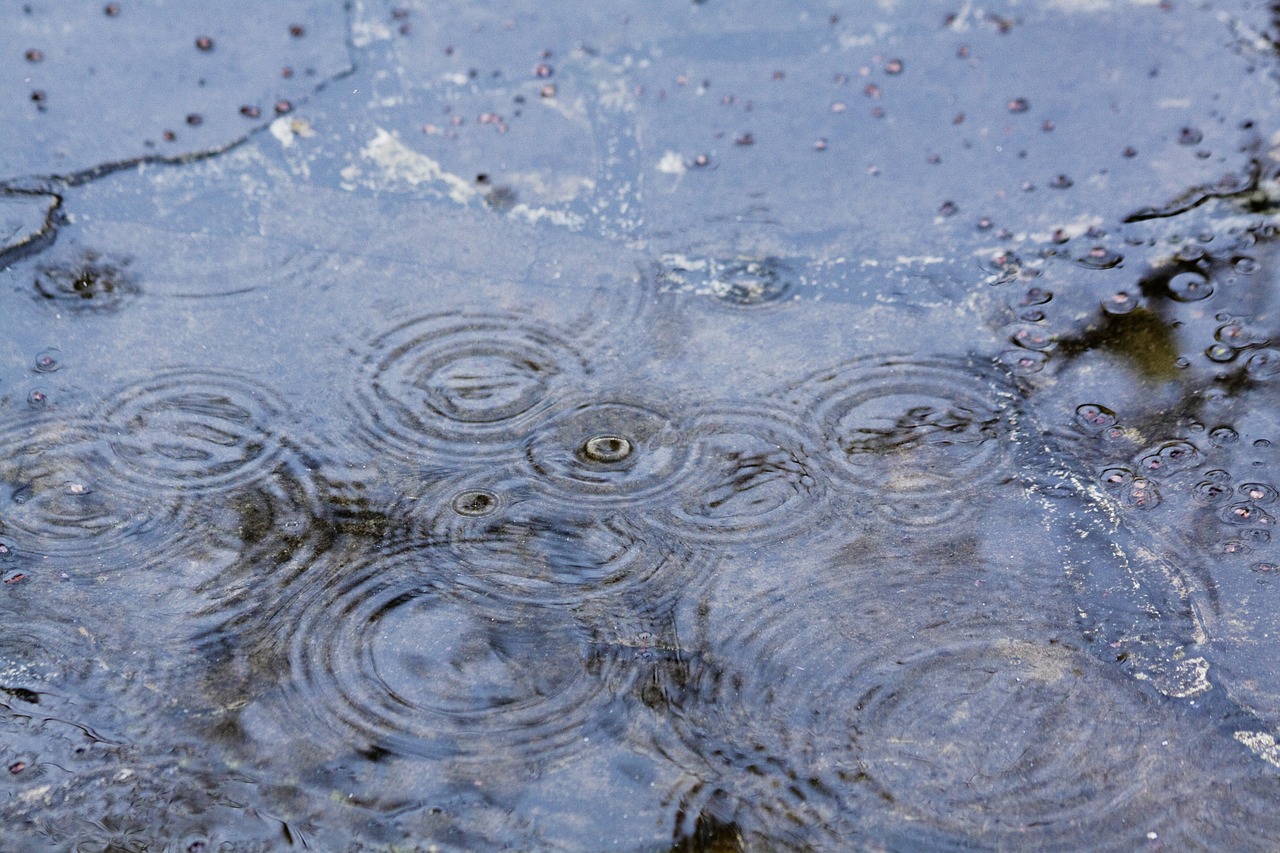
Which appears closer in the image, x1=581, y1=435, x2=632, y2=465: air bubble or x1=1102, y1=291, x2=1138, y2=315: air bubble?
x1=581, y1=435, x2=632, y2=465: air bubble

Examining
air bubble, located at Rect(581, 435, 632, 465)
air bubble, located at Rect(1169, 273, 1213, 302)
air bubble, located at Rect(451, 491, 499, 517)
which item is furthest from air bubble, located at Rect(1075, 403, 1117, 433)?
air bubble, located at Rect(451, 491, 499, 517)

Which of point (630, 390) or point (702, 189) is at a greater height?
point (702, 189)

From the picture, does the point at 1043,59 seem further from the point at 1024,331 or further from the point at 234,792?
the point at 234,792

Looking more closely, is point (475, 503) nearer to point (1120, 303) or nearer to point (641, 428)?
point (641, 428)

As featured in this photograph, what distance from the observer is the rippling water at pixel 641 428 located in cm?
233

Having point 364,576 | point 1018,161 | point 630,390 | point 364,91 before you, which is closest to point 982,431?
point 630,390

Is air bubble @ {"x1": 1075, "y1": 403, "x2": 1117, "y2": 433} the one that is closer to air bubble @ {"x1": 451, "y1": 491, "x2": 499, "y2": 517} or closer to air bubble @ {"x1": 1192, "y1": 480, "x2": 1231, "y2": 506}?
air bubble @ {"x1": 1192, "y1": 480, "x2": 1231, "y2": 506}

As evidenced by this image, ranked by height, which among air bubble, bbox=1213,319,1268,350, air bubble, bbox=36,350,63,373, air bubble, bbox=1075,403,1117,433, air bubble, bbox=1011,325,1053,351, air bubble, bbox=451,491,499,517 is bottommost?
air bubble, bbox=451,491,499,517

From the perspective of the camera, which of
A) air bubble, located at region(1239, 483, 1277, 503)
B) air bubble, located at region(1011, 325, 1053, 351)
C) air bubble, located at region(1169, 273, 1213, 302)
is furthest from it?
air bubble, located at region(1169, 273, 1213, 302)

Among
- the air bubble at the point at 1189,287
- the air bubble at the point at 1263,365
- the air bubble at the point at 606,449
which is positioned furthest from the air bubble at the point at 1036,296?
the air bubble at the point at 606,449

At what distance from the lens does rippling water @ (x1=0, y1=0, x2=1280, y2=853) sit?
7.64 ft

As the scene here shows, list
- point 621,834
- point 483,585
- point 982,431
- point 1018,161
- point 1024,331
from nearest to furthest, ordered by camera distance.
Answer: point 621,834, point 483,585, point 982,431, point 1024,331, point 1018,161

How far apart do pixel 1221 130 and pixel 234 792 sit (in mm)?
3767

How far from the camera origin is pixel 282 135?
12.9ft
